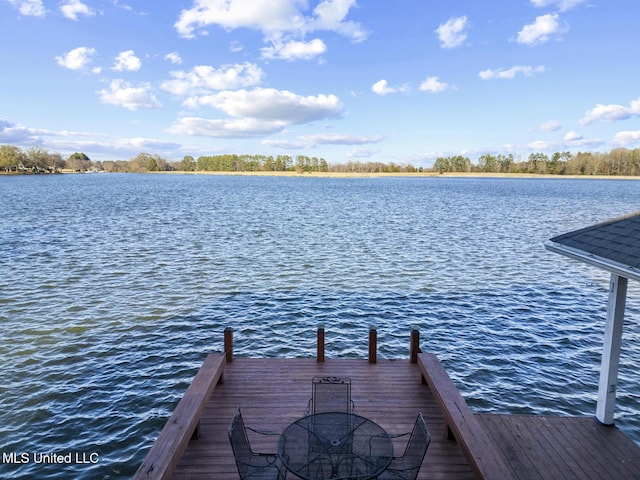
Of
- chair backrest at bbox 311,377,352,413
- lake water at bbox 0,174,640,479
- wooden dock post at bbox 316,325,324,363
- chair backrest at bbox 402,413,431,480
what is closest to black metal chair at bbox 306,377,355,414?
chair backrest at bbox 311,377,352,413

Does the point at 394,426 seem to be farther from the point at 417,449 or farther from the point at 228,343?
the point at 228,343

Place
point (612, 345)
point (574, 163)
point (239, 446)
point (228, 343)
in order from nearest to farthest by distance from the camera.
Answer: point (239, 446)
point (612, 345)
point (228, 343)
point (574, 163)

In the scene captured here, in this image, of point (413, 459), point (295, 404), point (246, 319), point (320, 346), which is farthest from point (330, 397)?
point (246, 319)

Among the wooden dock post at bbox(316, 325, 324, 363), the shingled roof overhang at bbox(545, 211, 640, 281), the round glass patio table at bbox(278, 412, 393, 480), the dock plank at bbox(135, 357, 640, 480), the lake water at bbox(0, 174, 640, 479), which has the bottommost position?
the lake water at bbox(0, 174, 640, 479)

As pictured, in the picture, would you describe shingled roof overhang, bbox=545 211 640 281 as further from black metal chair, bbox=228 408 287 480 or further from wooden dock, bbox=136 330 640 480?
black metal chair, bbox=228 408 287 480

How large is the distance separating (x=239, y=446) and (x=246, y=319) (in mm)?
8736

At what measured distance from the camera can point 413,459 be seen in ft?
16.1

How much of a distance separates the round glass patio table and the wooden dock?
2.82ft

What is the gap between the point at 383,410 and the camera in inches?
270

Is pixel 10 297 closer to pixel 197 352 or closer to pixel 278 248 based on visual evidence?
pixel 197 352

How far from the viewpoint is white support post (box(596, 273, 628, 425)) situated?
6242mm

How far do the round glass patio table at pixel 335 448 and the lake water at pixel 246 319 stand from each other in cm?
360

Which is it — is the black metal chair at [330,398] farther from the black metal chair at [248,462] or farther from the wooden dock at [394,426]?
the black metal chair at [248,462]

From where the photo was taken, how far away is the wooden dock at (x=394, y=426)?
17.8 ft
